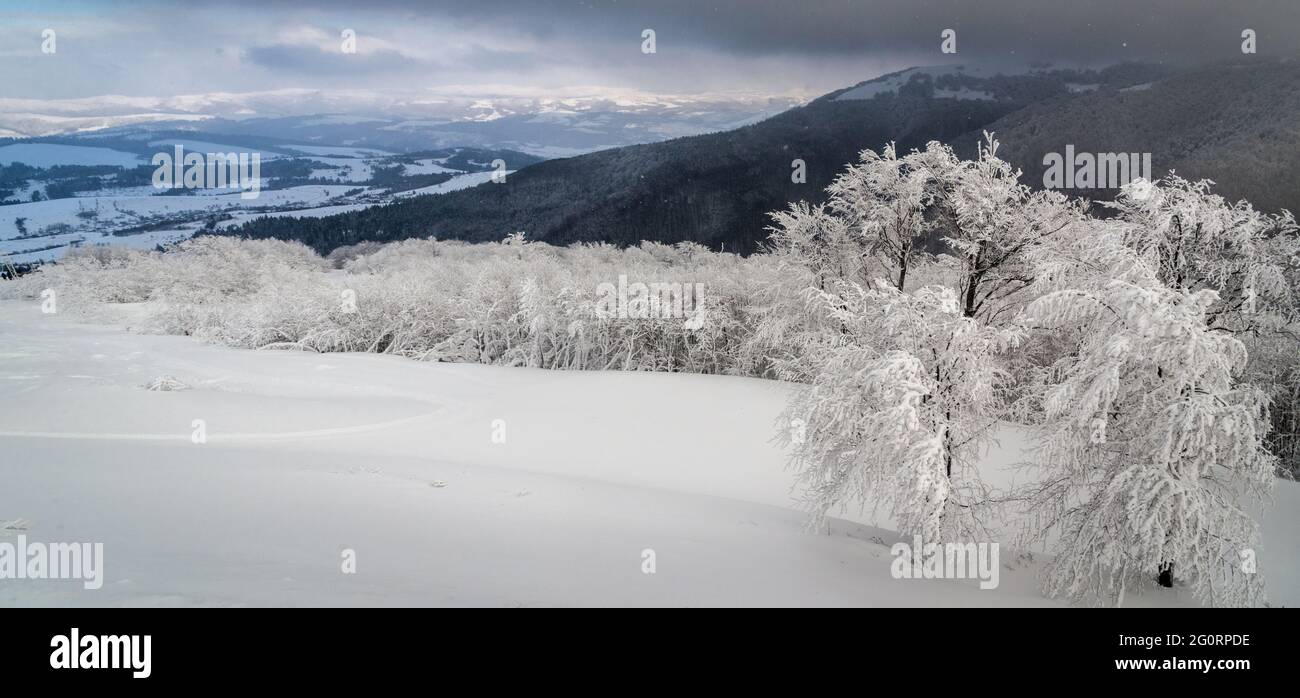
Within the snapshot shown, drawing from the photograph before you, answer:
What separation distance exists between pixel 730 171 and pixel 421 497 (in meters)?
110

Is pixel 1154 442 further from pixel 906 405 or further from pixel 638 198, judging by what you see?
pixel 638 198

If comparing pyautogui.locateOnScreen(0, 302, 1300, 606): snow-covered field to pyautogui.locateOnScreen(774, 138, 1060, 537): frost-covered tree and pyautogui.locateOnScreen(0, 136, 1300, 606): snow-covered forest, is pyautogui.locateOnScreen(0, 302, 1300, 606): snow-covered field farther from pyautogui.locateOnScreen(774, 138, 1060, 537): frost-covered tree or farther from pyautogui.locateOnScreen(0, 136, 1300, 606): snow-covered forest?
pyautogui.locateOnScreen(774, 138, 1060, 537): frost-covered tree

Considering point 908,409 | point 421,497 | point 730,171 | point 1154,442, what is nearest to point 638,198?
point 730,171

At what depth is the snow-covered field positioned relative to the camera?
679 cm

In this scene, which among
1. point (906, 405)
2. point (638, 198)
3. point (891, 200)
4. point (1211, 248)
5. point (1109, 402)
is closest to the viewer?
point (1109, 402)

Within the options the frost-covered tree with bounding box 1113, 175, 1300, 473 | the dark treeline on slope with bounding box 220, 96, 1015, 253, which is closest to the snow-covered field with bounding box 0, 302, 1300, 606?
the frost-covered tree with bounding box 1113, 175, 1300, 473

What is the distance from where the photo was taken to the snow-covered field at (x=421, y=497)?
679 centimetres

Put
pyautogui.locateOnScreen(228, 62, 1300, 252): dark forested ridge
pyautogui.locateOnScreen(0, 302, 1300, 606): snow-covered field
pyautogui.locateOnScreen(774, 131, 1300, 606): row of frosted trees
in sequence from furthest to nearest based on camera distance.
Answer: pyautogui.locateOnScreen(228, 62, 1300, 252): dark forested ridge, pyautogui.locateOnScreen(774, 131, 1300, 606): row of frosted trees, pyautogui.locateOnScreen(0, 302, 1300, 606): snow-covered field

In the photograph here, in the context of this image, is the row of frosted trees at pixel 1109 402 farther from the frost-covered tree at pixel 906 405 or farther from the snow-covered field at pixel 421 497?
the snow-covered field at pixel 421 497

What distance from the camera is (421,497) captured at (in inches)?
424

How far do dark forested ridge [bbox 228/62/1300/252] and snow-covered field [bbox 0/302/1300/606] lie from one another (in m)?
54.8

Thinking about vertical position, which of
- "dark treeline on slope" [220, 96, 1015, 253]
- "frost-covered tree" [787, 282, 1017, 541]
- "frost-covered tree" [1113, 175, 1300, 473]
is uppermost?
"dark treeline on slope" [220, 96, 1015, 253]
